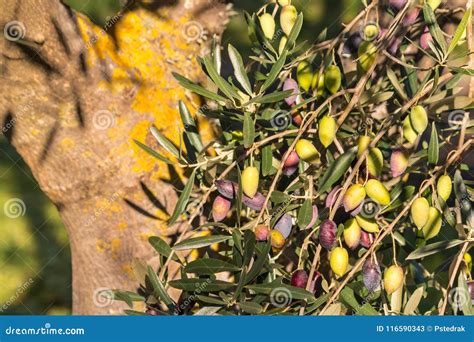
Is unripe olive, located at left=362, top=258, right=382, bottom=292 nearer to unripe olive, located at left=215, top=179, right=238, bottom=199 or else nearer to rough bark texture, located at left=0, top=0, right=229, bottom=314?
unripe olive, located at left=215, top=179, right=238, bottom=199

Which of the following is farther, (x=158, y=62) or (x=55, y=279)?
(x=55, y=279)

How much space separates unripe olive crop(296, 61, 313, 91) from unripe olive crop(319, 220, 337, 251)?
0.93ft

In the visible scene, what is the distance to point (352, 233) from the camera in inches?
43.1

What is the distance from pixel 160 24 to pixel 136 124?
203 mm

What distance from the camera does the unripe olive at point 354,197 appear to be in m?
1.04

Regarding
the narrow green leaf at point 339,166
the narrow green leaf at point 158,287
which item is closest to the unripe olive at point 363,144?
the narrow green leaf at point 339,166

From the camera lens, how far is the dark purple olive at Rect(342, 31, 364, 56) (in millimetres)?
1292

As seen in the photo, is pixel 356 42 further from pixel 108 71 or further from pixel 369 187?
pixel 108 71

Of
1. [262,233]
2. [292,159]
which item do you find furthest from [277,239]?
[292,159]

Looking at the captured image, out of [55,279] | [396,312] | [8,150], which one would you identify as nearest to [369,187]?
[396,312]

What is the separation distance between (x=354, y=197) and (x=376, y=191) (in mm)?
40

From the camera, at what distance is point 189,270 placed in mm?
1128

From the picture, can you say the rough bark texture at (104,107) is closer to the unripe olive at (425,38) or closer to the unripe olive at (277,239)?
the unripe olive at (277,239)

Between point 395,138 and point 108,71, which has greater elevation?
point 108,71
